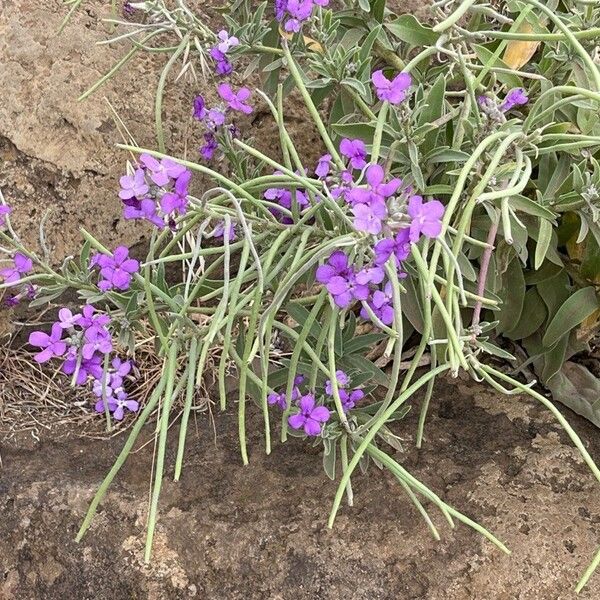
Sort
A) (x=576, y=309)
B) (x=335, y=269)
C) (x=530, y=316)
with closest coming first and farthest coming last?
1. (x=335, y=269)
2. (x=576, y=309)
3. (x=530, y=316)

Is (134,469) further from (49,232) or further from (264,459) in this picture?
(49,232)

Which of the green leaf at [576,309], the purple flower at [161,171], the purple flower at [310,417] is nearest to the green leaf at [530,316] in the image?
the green leaf at [576,309]

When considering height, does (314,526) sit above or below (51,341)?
below

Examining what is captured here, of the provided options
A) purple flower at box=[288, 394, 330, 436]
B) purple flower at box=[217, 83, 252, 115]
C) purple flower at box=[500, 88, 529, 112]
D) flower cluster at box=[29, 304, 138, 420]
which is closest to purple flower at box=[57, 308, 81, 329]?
flower cluster at box=[29, 304, 138, 420]

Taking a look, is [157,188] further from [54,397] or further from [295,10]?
[54,397]

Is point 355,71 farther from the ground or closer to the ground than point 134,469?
farther from the ground

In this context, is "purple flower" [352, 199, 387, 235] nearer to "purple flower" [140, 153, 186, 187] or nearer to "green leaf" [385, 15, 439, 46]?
"purple flower" [140, 153, 186, 187]

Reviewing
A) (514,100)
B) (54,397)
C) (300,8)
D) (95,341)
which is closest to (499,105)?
(514,100)

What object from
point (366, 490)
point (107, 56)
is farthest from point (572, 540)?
point (107, 56)
